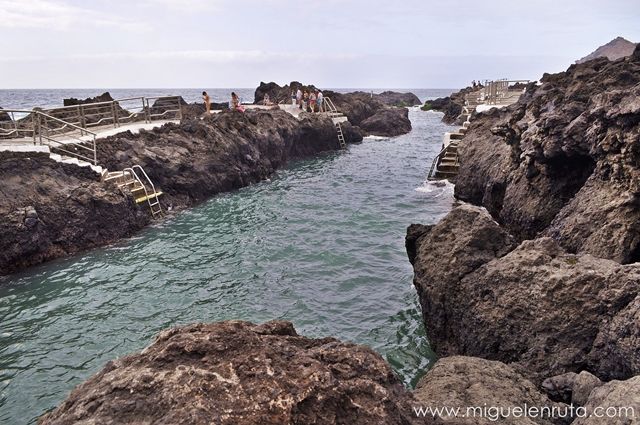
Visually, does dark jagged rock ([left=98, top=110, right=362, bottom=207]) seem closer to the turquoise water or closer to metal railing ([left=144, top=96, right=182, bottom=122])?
metal railing ([left=144, top=96, right=182, bottom=122])

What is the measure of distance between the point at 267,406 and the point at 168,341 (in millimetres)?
1257

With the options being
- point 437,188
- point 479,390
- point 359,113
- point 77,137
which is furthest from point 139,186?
point 359,113

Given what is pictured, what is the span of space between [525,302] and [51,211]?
15548mm

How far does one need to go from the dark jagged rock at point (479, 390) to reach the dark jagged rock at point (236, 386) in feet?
4.03

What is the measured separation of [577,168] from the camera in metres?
13.4

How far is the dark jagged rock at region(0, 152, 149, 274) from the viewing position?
589 inches

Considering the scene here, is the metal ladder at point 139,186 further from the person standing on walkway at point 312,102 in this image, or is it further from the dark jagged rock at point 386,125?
the dark jagged rock at point 386,125

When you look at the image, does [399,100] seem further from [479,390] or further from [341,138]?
[479,390]

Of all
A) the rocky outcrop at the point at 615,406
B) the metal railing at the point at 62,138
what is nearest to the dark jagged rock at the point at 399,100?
the metal railing at the point at 62,138

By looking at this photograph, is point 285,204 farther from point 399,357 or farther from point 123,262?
point 399,357

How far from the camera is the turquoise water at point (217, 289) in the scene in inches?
397

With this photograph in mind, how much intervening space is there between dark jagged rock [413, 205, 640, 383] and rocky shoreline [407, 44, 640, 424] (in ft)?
0.06

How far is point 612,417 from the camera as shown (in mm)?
4207

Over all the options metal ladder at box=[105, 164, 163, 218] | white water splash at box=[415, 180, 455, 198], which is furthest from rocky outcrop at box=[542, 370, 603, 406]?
white water splash at box=[415, 180, 455, 198]
